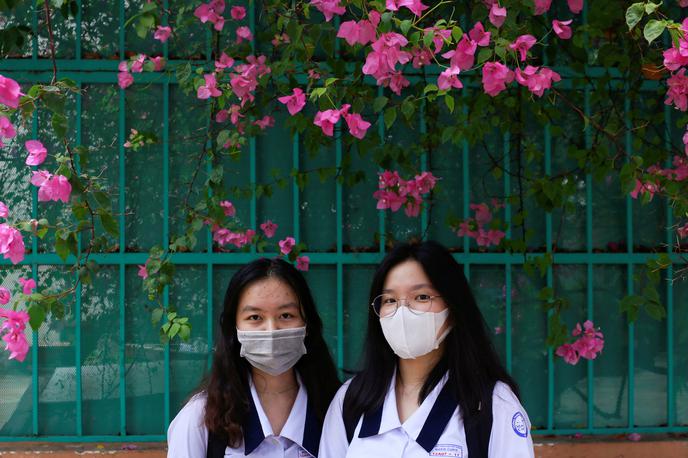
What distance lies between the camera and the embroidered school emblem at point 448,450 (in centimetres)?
240

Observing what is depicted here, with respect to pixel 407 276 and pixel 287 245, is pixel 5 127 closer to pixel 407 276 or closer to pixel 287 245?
pixel 407 276

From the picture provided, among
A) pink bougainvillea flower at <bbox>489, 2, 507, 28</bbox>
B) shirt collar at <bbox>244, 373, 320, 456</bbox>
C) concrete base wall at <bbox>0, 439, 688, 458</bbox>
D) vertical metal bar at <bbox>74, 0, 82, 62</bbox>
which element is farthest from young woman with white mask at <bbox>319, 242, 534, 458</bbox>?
vertical metal bar at <bbox>74, 0, 82, 62</bbox>

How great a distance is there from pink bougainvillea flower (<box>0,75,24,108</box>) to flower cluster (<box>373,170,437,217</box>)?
5.92 feet

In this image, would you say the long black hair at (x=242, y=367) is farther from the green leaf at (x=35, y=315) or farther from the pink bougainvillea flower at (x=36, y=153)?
the pink bougainvillea flower at (x=36, y=153)

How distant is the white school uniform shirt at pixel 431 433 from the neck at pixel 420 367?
64mm

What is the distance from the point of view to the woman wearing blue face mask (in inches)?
106

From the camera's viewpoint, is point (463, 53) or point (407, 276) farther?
point (463, 53)

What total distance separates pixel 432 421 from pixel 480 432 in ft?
0.48

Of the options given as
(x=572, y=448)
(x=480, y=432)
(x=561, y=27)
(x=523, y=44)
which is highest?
(x=561, y=27)

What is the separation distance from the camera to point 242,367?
9.43 feet

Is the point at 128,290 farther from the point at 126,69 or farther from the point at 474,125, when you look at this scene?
the point at 474,125

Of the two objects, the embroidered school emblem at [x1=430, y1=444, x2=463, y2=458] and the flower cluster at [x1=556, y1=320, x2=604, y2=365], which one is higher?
the flower cluster at [x1=556, y1=320, x2=604, y2=365]

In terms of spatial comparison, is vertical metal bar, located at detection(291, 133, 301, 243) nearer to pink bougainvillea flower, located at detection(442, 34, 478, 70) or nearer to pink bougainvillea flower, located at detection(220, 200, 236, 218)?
pink bougainvillea flower, located at detection(220, 200, 236, 218)

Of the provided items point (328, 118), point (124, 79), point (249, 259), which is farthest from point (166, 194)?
point (328, 118)
